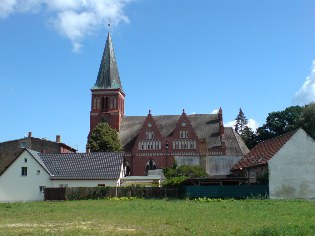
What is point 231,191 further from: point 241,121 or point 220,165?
point 241,121

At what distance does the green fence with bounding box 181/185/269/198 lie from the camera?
4303 centimetres

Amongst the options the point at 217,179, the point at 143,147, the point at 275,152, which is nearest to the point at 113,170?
the point at 217,179

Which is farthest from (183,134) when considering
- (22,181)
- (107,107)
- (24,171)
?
(22,181)

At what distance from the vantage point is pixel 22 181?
56.6 meters

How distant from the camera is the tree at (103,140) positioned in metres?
78.8

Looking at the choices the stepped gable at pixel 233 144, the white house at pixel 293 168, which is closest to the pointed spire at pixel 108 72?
the stepped gable at pixel 233 144

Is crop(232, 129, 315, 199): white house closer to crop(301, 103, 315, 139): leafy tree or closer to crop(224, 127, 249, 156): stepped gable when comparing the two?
crop(301, 103, 315, 139): leafy tree

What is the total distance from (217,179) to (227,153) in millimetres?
36998

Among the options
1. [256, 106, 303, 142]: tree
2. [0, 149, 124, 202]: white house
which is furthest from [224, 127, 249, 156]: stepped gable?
[0, 149, 124, 202]: white house

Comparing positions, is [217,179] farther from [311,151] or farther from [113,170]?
[113,170]

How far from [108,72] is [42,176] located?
4252cm

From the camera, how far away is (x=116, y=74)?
317 ft

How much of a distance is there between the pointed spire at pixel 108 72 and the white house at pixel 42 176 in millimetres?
37993

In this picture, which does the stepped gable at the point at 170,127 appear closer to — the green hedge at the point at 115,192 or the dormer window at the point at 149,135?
the dormer window at the point at 149,135
